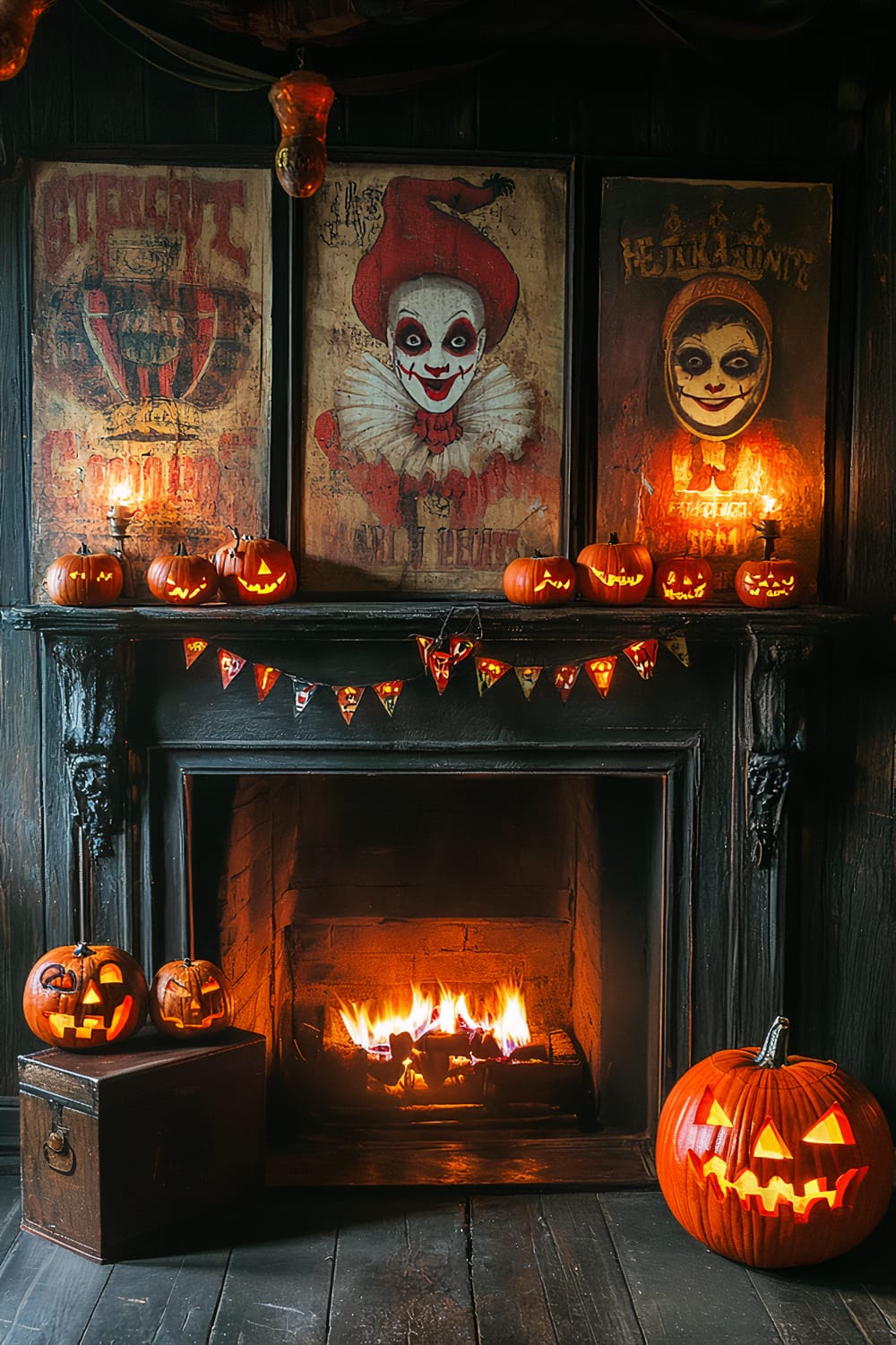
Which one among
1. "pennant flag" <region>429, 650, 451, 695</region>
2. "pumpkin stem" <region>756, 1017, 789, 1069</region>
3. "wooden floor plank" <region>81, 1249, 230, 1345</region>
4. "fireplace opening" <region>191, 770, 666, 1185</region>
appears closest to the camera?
"wooden floor plank" <region>81, 1249, 230, 1345</region>

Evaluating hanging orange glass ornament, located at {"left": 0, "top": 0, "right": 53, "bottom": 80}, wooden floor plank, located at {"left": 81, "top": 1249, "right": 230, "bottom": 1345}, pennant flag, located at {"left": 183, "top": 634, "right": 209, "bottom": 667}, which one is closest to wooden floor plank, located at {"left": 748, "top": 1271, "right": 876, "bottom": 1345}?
wooden floor plank, located at {"left": 81, "top": 1249, "right": 230, "bottom": 1345}

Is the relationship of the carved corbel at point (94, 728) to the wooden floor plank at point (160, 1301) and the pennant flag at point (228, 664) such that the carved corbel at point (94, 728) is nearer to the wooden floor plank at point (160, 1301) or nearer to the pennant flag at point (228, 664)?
the pennant flag at point (228, 664)

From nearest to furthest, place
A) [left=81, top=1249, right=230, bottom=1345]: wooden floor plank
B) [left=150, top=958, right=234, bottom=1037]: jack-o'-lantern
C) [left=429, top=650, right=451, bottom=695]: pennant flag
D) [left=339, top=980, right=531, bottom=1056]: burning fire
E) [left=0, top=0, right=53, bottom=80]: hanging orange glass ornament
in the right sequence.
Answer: [left=0, top=0, right=53, bottom=80]: hanging orange glass ornament → [left=81, top=1249, right=230, bottom=1345]: wooden floor plank → [left=150, top=958, right=234, bottom=1037]: jack-o'-lantern → [left=429, top=650, right=451, bottom=695]: pennant flag → [left=339, top=980, right=531, bottom=1056]: burning fire

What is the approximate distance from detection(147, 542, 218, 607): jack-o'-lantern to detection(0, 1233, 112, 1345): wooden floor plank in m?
1.72

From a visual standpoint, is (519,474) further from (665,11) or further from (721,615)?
(665,11)

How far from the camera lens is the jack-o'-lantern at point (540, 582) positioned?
10.5ft

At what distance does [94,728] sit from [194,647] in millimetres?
354

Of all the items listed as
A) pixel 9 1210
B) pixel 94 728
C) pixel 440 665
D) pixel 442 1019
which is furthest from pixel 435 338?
pixel 9 1210

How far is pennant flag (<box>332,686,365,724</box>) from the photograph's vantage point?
10.7 feet

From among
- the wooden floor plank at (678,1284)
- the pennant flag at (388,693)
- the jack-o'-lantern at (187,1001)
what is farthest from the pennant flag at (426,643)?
the wooden floor plank at (678,1284)

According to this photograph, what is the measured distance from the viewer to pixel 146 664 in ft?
10.8

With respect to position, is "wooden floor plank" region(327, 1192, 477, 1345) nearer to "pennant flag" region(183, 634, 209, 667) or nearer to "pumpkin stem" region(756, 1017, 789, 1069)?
"pumpkin stem" region(756, 1017, 789, 1069)

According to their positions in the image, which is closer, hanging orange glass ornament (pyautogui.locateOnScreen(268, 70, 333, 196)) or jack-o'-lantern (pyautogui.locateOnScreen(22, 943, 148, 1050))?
hanging orange glass ornament (pyautogui.locateOnScreen(268, 70, 333, 196))

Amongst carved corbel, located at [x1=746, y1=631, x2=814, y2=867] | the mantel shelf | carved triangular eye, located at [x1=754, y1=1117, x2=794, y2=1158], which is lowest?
carved triangular eye, located at [x1=754, y1=1117, x2=794, y2=1158]
